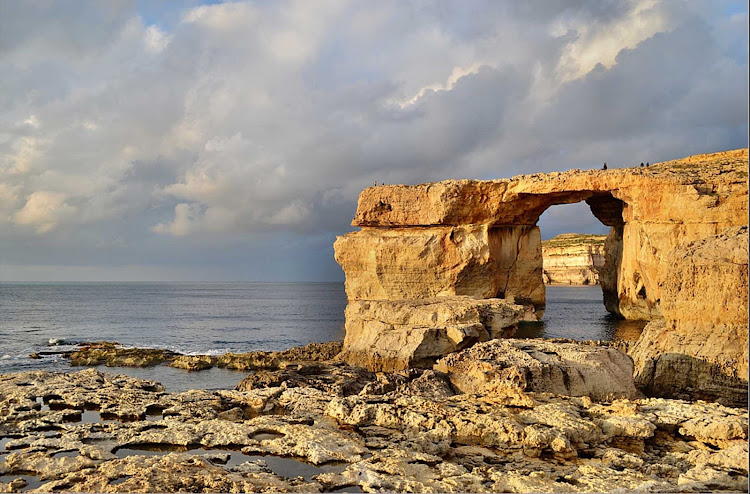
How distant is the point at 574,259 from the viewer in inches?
3836

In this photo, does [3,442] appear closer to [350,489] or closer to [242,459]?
[242,459]

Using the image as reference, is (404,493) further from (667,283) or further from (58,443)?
(667,283)

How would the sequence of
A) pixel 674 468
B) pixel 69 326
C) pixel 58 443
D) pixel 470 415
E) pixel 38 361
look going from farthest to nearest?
pixel 69 326 → pixel 38 361 → pixel 470 415 → pixel 58 443 → pixel 674 468

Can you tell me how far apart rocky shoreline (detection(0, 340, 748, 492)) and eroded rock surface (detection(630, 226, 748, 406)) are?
1.25 metres

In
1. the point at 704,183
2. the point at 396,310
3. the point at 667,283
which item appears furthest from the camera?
the point at 704,183

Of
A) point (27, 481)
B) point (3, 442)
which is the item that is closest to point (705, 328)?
point (27, 481)

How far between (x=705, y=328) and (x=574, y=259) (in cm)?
8782

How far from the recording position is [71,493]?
7762 mm

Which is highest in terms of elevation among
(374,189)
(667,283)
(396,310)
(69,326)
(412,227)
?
(374,189)

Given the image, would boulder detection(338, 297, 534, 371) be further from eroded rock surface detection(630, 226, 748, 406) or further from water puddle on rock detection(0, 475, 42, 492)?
water puddle on rock detection(0, 475, 42, 492)

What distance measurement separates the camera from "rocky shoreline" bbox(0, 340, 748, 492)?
8383 millimetres

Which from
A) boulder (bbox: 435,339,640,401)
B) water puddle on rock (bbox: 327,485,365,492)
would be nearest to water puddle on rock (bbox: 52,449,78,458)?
water puddle on rock (bbox: 327,485,365,492)

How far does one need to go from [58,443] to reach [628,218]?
3494cm

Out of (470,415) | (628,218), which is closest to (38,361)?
(470,415)
